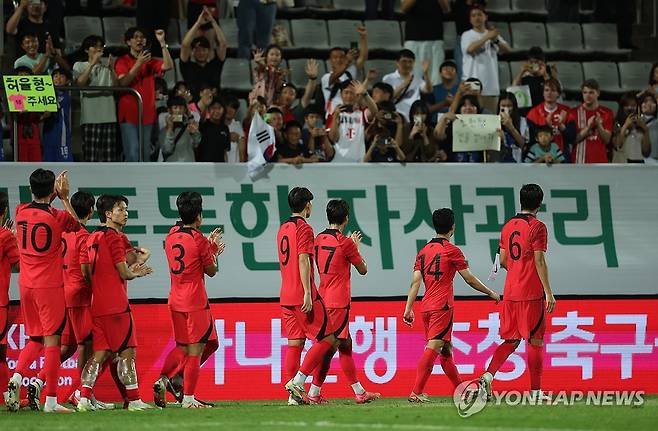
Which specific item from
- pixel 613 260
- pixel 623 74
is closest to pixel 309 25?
pixel 623 74

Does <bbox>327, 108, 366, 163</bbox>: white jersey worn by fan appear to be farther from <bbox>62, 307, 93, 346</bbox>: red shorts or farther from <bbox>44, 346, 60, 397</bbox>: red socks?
<bbox>44, 346, 60, 397</bbox>: red socks

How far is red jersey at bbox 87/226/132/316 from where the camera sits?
12391mm

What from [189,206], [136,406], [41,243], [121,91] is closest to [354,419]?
[136,406]

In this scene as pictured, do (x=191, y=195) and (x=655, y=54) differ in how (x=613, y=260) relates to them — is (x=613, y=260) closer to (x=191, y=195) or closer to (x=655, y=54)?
(x=191, y=195)

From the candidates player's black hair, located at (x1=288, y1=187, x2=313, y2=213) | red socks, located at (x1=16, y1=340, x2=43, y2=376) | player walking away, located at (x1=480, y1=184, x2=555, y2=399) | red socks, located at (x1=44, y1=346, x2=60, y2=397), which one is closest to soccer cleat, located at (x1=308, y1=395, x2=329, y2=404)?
player walking away, located at (x1=480, y1=184, x2=555, y2=399)

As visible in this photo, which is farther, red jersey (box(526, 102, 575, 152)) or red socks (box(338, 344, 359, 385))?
red jersey (box(526, 102, 575, 152))

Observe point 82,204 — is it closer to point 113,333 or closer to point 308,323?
point 113,333

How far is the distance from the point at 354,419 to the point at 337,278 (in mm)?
2641

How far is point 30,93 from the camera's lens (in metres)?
14.9

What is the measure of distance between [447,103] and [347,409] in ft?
20.3

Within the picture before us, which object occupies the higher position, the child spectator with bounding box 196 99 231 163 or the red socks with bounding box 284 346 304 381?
the child spectator with bounding box 196 99 231 163

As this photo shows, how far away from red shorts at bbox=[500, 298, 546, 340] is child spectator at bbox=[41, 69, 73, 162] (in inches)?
220

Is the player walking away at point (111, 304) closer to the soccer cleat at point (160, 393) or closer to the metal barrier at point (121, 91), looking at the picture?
the soccer cleat at point (160, 393)

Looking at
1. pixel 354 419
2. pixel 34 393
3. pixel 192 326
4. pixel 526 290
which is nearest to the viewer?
pixel 354 419
